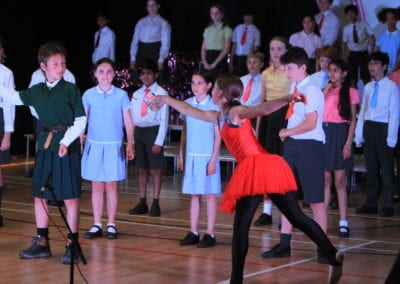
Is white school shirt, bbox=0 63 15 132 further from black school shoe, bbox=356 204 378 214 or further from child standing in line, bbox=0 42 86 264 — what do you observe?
black school shoe, bbox=356 204 378 214

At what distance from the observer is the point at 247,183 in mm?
5465

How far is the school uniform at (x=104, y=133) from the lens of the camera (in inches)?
295

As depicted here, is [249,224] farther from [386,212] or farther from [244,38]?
[244,38]

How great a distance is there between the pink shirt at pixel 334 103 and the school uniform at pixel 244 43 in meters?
5.07

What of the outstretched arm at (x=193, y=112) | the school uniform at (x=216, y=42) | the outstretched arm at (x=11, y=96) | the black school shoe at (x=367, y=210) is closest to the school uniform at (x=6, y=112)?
the outstretched arm at (x=11, y=96)

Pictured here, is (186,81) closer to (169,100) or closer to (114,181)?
(114,181)

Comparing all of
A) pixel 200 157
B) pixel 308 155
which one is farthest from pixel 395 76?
pixel 308 155

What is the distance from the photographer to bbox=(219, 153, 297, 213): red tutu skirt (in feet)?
17.9

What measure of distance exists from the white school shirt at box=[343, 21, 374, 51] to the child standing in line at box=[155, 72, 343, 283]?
22.6 feet

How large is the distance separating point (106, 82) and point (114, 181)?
2.90ft

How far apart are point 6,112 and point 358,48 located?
6.19m

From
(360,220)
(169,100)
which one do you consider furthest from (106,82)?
(360,220)

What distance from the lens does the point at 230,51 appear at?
1300cm

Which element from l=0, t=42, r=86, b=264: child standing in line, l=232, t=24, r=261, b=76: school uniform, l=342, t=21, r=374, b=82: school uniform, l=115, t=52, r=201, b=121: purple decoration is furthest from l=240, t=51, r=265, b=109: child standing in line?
l=115, t=52, r=201, b=121: purple decoration
